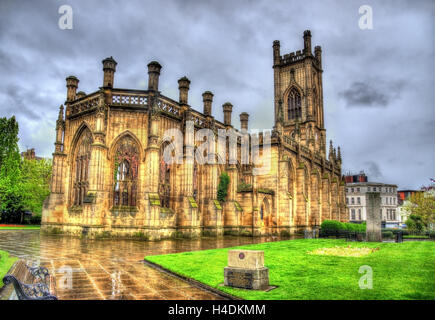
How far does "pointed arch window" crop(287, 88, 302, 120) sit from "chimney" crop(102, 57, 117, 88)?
37.2 meters

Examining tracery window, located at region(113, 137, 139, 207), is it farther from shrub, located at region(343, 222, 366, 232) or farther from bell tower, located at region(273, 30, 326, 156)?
bell tower, located at region(273, 30, 326, 156)

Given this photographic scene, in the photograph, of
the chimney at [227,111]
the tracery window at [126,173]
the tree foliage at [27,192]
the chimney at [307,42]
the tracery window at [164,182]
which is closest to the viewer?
the tracery window at [126,173]

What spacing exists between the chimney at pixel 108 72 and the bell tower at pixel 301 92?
111 ft

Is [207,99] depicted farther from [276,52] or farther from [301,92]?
[276,52]

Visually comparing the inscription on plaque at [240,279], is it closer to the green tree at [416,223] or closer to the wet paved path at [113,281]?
the wet paved path at [113,281]

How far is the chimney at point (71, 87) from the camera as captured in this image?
1078 inches

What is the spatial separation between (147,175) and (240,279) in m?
15.8

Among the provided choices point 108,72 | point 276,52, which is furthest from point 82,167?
point 276,52

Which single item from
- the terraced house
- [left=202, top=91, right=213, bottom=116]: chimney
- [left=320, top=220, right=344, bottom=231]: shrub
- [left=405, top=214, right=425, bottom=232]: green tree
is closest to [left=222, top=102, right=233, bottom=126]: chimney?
the terraced house

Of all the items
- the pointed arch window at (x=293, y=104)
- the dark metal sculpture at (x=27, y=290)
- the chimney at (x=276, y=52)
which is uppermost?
the chimney at (x=276, y=52)

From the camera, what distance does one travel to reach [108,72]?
23953 mm

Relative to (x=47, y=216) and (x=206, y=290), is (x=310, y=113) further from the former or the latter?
(x=206, y=290)

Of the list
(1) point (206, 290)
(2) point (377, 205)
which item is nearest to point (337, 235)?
(2) point (377, 205)

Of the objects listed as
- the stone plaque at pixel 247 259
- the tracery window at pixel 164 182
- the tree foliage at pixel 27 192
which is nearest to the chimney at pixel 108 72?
the tracery window at pixel 164 182
